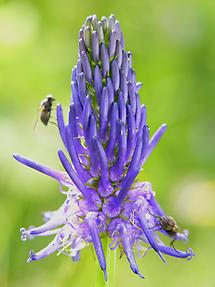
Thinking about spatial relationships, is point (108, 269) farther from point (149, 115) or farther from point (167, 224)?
point (149, 115)

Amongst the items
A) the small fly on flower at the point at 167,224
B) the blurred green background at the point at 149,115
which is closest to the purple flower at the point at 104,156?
the small fly on flower at the point at 167,224

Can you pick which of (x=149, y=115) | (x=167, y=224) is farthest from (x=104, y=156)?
(x=149, y=115)

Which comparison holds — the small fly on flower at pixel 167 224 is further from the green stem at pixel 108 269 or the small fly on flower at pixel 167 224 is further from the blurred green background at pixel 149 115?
the blurred green background at pixel 149 115

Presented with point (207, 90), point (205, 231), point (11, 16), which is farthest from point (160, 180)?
point (11, 16)

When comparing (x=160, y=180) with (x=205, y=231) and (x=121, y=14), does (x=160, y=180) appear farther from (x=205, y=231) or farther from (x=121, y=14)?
(x=121, y=14)

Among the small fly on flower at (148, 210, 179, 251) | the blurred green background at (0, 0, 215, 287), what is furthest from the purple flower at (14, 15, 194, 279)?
the blurred green background at (0, 0, 215, 287)

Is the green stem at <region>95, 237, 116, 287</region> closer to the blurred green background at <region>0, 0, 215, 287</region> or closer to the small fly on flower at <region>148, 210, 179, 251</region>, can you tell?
the small fly on flower at <region>148, 210, 179, 251</region>
